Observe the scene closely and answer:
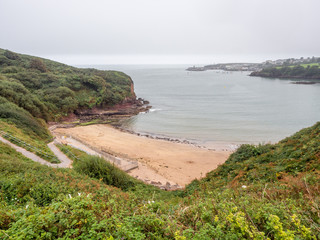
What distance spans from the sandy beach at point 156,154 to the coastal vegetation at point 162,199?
6043mm

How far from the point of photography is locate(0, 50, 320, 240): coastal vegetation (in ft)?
10.3

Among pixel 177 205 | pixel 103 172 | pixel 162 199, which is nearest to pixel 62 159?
pixel 103 172

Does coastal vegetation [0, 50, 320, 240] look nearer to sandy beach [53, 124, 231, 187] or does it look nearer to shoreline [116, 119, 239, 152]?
sandy beach [53, 124, 231, 187]

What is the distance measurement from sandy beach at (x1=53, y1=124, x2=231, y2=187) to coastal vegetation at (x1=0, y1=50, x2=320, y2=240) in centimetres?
604

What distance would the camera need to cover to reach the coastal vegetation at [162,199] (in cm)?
314

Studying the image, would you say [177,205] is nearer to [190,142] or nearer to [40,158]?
[40,158]

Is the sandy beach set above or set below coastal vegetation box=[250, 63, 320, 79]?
below

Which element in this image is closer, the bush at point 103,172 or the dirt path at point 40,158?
the bush at point 103,172

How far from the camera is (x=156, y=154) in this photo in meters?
23.7

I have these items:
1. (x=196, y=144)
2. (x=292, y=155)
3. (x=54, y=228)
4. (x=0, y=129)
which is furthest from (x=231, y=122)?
(x=54, y=228)

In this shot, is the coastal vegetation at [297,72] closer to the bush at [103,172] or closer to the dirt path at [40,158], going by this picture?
the bush at [103,172]

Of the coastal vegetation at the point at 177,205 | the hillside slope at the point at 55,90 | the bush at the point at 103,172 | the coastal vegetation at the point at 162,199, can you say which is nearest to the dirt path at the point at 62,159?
the coastal vegetation at the point at 162,199

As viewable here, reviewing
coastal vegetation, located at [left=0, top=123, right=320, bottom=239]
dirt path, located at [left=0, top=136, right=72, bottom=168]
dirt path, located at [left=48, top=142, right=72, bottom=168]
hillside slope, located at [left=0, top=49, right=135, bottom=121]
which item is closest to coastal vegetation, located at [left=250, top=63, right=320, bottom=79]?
hillside slope, located at [left=0, top=49, right=135, bottom=121]

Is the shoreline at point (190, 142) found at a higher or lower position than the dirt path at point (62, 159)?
lower
